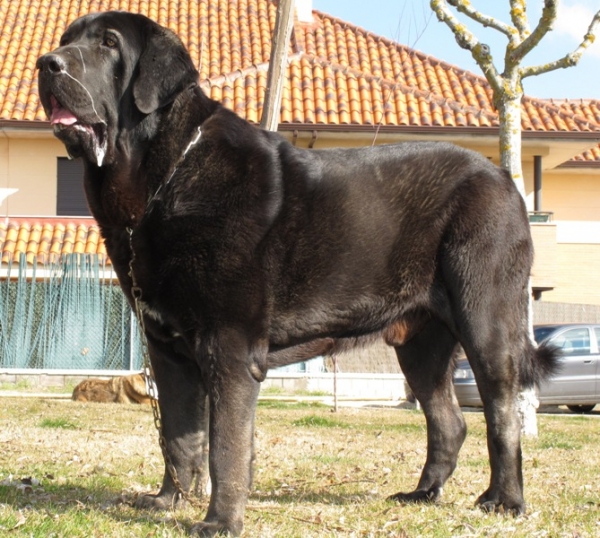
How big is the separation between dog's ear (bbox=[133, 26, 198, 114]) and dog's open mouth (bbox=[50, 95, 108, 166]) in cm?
21

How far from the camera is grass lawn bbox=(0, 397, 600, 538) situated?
3.98 meters

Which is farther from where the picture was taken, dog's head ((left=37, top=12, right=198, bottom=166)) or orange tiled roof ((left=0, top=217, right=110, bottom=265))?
orange tiled roof ((left=0, top=217, right=110, bottom=265))

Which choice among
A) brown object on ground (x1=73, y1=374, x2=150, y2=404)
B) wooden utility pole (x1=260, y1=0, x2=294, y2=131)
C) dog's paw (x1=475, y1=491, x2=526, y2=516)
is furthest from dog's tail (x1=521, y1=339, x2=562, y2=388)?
brown object on ground (x1=73, y1=374, x2=150, y2=404)

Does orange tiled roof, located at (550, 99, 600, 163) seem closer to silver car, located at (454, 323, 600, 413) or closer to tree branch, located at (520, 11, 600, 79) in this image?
silver car, located at (454, 323, 600, 413)

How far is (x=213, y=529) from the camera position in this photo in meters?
3.74

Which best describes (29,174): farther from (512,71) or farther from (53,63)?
(53,63)

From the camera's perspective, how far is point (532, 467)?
6.59m

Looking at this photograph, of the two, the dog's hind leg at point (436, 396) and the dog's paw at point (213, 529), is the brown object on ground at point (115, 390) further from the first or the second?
the dog's paw at point (213, 529)

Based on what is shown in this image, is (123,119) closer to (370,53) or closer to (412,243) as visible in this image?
(412,243)

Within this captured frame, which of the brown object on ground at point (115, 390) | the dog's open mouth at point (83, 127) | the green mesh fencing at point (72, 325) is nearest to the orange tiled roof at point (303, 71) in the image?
the green mesh fencing at point (72, 325)

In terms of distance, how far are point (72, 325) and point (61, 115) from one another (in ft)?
42.2

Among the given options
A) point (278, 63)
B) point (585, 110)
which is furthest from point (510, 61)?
point (585, 110)

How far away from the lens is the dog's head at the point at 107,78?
150 inches

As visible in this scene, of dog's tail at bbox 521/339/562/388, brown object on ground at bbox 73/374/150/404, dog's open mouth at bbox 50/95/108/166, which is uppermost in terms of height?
dog's open mouth at bbox 50/95/108/166
